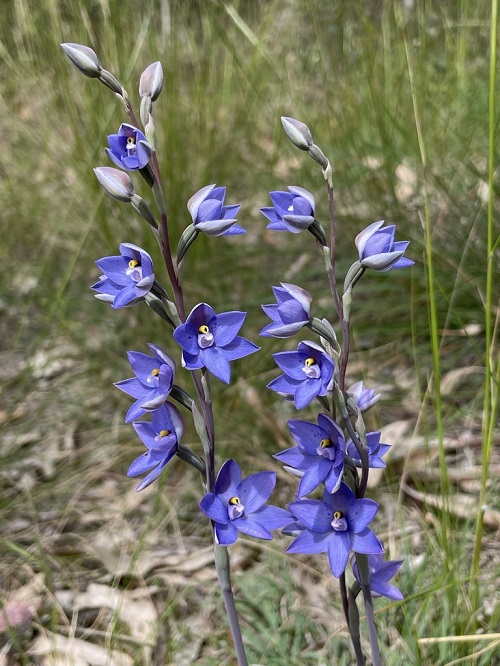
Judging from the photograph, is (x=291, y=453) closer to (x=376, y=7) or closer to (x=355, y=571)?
(x=355, y=571)

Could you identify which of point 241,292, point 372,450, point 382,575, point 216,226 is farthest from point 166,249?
point 241,292

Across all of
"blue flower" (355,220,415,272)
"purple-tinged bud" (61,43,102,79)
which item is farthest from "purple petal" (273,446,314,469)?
"purple-tinged bud" (61,43,102,79)

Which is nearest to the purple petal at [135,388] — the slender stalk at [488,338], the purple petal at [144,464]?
the purple petal at [144,464]

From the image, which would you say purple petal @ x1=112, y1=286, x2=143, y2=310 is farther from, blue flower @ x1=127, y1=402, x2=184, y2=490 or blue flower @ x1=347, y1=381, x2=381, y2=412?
blue flower @ x1=347, y1=381, x2=381, y2=412

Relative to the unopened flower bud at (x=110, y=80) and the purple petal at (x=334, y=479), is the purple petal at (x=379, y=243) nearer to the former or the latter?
the purple petal at (x=334, y=479)

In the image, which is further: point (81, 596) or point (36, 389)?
point (36, 389)

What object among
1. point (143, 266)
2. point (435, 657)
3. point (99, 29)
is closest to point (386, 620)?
point (435, 657)

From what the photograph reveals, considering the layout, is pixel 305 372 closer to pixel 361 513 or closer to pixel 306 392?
pixel 306 392
